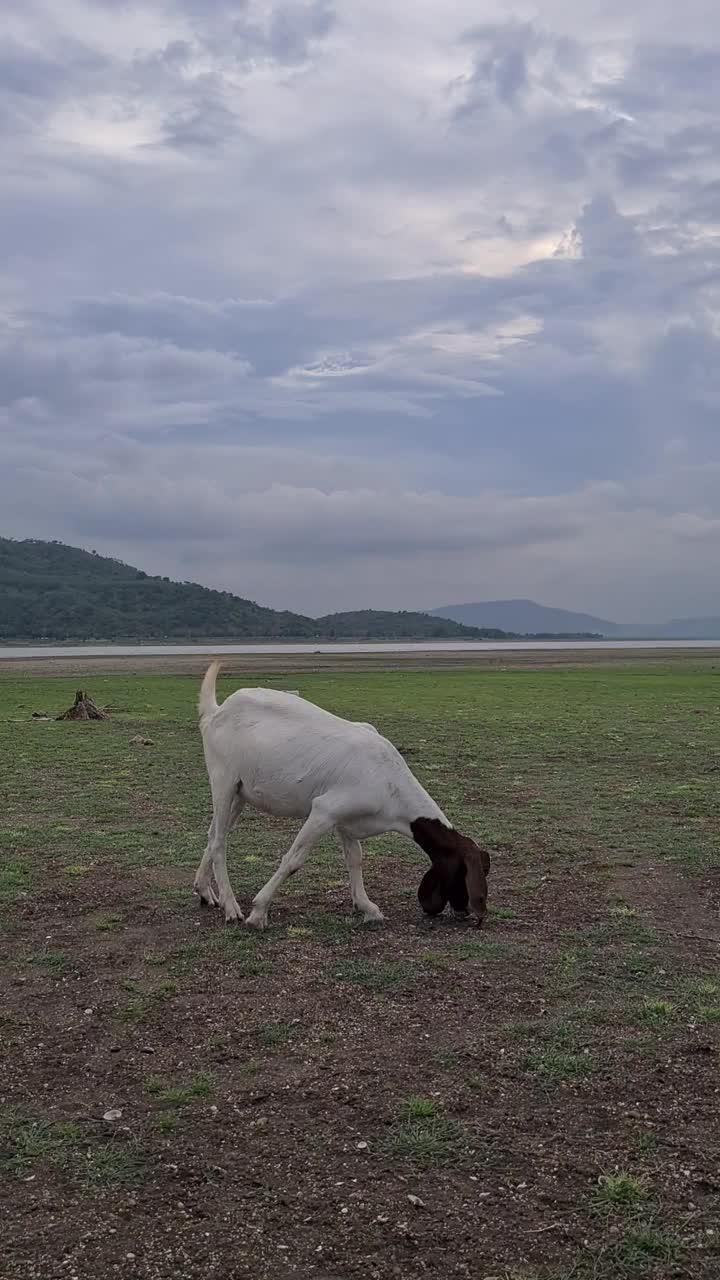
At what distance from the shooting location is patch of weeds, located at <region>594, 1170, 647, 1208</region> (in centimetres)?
532

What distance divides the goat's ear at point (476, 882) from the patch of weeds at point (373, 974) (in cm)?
127

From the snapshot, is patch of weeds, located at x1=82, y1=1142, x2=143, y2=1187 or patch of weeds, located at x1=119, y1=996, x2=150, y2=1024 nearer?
patch of weeds, located at x1=82, y1=1142, x2=143, y2=1187

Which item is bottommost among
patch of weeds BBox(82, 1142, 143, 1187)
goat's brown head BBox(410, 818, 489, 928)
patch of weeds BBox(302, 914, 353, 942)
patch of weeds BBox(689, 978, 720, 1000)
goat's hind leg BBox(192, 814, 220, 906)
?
patch of weeds BBox(82, 1142, 143, 1187)

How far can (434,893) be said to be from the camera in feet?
34.3

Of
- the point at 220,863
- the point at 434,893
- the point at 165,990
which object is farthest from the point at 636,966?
the point at 220,863

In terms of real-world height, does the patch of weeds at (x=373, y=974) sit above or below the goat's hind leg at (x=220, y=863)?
below

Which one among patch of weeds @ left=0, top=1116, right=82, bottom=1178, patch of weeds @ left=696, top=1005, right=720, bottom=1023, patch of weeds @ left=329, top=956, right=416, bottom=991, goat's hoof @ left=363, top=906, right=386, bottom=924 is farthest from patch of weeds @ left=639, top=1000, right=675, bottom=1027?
patch of weeds @ left=0, top=1116, right=82, bottom=1178

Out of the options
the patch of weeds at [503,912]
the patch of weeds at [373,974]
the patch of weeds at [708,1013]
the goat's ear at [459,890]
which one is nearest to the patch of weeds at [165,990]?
the patch of weeds at [373,974]

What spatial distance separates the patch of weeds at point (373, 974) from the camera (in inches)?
340

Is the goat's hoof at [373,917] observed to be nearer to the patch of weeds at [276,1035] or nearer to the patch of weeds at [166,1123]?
the patch of weeds at [276,1035]

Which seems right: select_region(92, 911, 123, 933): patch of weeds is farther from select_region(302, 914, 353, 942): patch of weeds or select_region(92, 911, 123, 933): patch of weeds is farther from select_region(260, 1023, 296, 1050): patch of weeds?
select_region(260, 1023, 296, 1050): patch of weeds

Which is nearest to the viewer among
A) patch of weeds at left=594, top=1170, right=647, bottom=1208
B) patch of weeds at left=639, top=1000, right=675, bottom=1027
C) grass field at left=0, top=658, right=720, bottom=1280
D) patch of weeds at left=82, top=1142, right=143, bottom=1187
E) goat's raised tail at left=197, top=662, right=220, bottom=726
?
grass field at left=0, top=658, right=720, bottom=1280

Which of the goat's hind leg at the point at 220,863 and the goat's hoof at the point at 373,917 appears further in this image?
the goat's hind leg at the point at 220,863

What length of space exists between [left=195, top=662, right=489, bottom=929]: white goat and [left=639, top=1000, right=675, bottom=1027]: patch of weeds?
7.74 ft
